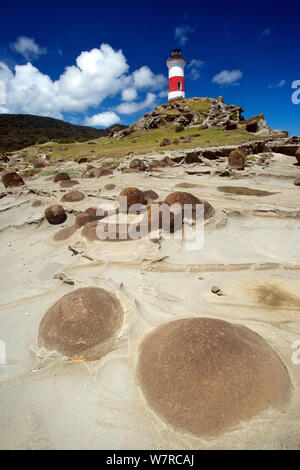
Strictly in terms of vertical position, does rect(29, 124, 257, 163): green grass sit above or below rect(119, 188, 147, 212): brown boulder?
above

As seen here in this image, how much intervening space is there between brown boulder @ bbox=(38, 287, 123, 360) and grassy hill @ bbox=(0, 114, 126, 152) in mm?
36151

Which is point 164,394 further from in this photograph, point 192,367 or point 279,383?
point 279,383

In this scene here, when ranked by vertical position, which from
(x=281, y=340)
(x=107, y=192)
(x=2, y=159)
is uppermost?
(x=2, y=159)

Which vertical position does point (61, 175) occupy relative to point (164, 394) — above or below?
above

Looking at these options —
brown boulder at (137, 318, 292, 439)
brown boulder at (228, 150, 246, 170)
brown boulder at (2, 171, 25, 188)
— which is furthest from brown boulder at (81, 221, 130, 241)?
brown boulder at (2, 171, 25, 188)

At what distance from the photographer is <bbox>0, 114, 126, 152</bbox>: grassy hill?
124 ft

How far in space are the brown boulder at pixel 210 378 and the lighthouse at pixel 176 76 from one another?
47081 millimetres

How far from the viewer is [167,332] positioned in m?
1.83

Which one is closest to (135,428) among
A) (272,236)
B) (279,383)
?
(279,383)

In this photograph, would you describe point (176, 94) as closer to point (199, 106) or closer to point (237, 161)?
point (199, 106)

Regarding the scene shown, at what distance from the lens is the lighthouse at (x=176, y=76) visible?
137 ft

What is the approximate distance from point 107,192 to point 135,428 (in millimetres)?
6517

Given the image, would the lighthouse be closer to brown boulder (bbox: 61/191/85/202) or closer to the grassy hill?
the grassy hill
